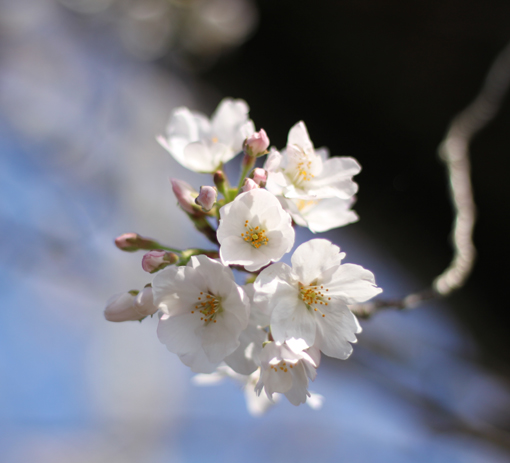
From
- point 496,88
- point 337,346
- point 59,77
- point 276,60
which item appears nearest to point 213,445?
point 337,346

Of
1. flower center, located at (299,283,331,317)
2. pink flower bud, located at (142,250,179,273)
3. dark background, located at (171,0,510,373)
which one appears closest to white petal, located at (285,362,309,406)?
flower center, located at (299,283,331,317)

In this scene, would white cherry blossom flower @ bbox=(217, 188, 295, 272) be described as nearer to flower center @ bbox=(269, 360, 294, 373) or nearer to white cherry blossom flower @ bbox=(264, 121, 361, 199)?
white cherry blossom flower @ bbox=(264, 121, 361, 199)

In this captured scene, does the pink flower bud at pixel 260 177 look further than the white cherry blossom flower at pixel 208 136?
No

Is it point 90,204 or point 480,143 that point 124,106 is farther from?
point 480,143

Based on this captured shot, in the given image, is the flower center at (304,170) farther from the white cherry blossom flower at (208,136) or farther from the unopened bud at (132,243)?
the unopened bud at (132,243)

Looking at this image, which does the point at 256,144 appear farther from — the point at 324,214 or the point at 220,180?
the point at 324,214

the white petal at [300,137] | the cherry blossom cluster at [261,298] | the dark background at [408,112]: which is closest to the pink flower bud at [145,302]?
the cherry blossom cluster at [261,298]
